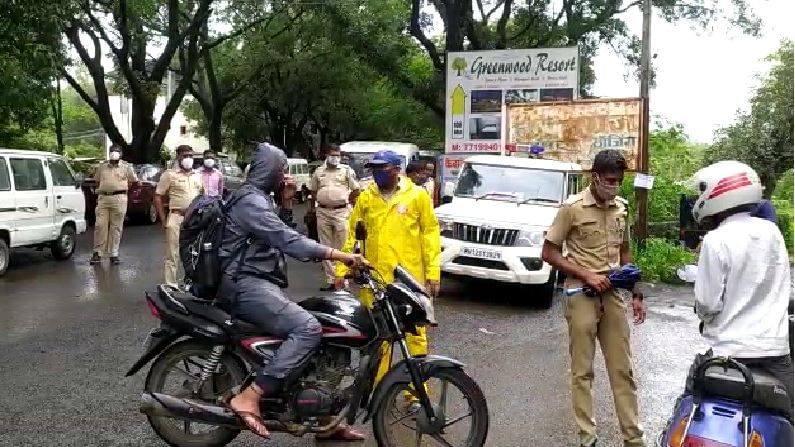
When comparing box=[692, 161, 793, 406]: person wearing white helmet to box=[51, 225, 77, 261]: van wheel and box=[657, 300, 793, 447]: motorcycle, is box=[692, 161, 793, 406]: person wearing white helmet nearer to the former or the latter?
box=[657, 300, 793, 447]: motorcycle

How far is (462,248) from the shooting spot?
30.8ft

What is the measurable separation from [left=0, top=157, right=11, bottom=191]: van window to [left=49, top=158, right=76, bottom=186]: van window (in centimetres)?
113

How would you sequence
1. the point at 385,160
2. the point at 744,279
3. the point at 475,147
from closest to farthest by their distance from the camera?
the point at 744,279 < the point at 385,160 < the point at 475,147

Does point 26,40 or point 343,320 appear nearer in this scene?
point 343,320

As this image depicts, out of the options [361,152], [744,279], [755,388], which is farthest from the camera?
[361,152]

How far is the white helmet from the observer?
10.7 ft

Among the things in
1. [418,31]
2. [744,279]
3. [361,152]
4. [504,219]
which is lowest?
[504,219]

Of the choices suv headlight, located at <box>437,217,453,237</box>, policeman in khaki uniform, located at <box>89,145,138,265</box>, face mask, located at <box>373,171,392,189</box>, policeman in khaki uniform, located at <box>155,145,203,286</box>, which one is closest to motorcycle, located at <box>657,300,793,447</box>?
face mask, located at <box>373,171,392,189</box>

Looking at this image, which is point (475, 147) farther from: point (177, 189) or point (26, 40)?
point (177, 189)

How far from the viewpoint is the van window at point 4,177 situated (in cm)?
1108

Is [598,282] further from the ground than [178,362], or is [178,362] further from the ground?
[598,282]

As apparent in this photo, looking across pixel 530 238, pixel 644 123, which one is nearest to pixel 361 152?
pixel 644 123

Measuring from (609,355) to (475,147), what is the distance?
15.2 m

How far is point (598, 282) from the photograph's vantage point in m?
4.45
